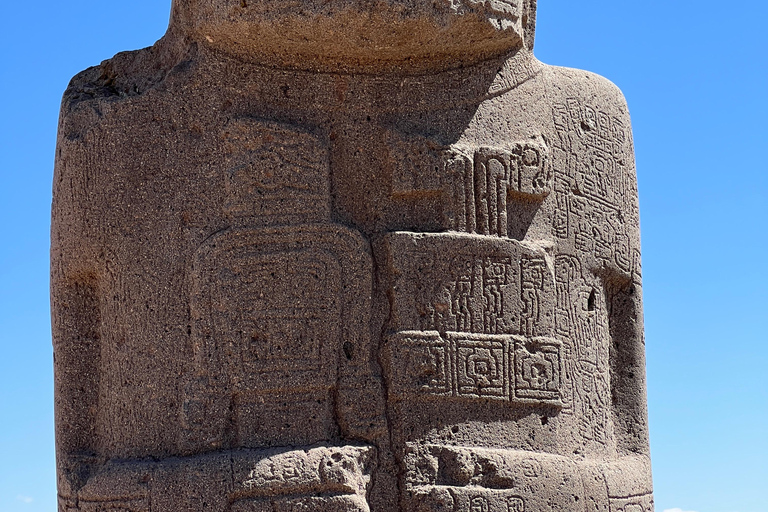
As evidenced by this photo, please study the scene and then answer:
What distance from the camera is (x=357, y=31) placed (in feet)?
17.8

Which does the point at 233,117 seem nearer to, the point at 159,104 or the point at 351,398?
the point at 159,104

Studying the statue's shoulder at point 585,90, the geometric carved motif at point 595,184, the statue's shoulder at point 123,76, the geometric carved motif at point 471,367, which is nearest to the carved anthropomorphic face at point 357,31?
the statue's shoulder at point 123,76

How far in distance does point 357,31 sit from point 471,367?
1468mm

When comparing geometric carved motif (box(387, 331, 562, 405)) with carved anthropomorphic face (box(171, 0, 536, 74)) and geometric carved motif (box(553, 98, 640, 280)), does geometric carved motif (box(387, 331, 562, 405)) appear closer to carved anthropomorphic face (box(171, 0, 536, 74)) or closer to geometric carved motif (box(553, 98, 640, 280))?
geometric carved motif (box(553, 98, 640, 280))

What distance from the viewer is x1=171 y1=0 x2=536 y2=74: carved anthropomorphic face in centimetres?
536

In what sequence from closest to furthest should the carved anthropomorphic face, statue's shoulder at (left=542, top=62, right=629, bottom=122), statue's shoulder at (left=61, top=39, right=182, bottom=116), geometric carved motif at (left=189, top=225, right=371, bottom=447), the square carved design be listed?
1. geometric carved motif at (left=189, top=225, right=371, bottom=447)
2. the carved anthropomorphic face
3. the square carved design
4. statue's shoulder at (left=61, top=39, right=182, bottom=116)
5. statue's shoulder at (left=542, top=62, right=629, bottom=122)

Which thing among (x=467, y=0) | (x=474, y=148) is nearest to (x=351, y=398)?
(x=474, y=148)

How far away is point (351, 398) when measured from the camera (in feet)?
17.4

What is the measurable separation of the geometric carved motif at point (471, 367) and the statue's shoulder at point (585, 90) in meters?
1.18

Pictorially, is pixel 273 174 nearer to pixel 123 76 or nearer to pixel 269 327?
pixel 269 327

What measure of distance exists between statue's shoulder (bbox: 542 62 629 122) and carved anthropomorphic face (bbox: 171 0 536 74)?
0.32 metres

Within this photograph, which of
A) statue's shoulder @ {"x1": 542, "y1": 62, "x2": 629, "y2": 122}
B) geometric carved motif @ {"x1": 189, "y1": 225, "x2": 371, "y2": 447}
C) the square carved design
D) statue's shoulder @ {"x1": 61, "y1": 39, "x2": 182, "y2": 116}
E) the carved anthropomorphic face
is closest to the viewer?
geometric carved motif @ {"x1": 189, "y1": 225, "x2": 371, "y2": 447}

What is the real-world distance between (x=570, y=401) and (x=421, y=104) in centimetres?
144

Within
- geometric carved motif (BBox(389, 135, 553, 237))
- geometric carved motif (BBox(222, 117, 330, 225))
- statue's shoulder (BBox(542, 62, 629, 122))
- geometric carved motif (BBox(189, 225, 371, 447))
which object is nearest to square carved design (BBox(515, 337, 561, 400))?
geometric carved motif (BBox(389, 135, 553, 237))
